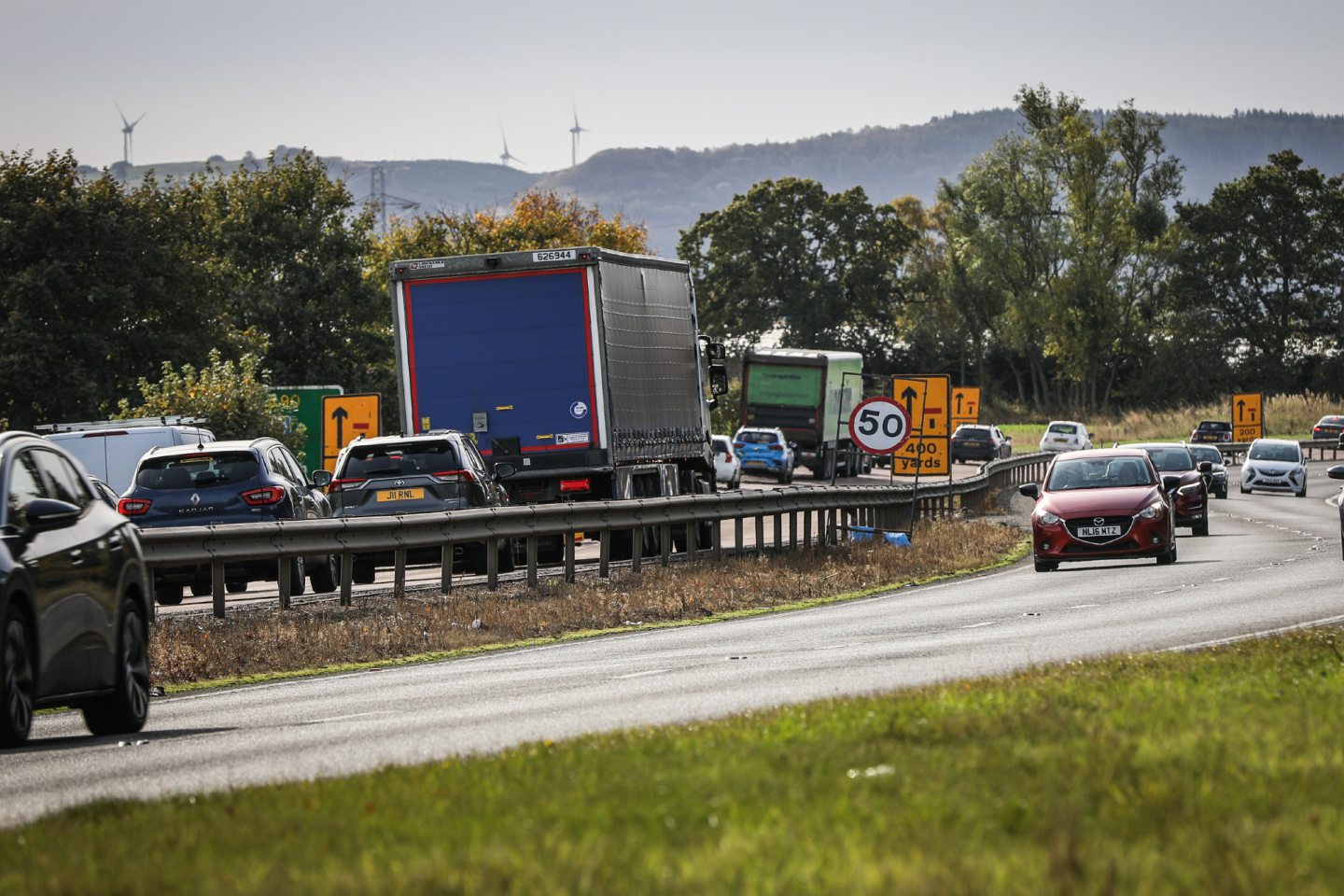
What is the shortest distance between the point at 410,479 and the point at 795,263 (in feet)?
311

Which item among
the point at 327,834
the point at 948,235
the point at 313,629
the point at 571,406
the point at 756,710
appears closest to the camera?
the point at 327,834

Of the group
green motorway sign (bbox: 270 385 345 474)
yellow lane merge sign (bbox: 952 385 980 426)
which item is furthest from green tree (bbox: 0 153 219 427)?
yellow lane merge sign (bbox: 952 385 980 426)

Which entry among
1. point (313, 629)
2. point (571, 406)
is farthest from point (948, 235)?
point (313, 629)

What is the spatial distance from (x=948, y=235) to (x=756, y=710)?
106m

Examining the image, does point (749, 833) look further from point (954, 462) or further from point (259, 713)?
point (954, 462)

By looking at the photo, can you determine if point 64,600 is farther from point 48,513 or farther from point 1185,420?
point 1185,420

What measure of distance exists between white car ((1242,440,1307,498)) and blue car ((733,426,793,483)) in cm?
1388

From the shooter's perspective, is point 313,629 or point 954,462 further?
point 954,462

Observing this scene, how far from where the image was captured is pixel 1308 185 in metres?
116

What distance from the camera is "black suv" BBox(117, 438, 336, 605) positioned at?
71.0 ft

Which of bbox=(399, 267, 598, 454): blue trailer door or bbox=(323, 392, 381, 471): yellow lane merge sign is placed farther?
bbox=(323, 392, 381, 471): yellow lane merge sign

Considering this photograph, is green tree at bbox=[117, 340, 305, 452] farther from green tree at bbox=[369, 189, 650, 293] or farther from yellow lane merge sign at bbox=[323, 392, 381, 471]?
green tree at bbox=[369, 189, 650, 293]

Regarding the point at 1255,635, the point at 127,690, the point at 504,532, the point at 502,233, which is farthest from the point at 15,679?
the point at 502,233

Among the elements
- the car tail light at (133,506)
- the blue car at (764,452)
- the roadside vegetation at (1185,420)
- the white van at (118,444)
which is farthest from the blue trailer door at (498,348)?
the roadside vegetation at (1185,420)
